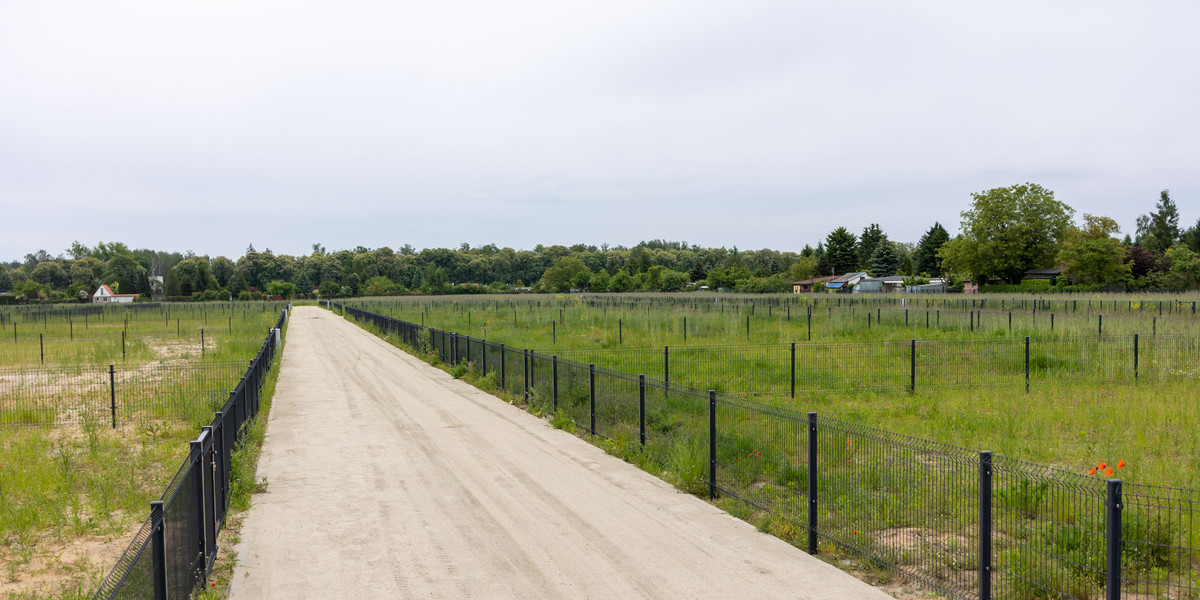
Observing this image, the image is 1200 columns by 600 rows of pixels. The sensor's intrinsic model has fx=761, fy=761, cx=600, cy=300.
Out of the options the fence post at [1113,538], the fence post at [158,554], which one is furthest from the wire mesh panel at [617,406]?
the fence post at [158,554]

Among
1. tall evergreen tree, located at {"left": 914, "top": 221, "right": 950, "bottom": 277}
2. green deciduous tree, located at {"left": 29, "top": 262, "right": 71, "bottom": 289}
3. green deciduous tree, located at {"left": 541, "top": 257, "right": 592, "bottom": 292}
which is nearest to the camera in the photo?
tall evergreen tree, located at {"left": 914, "top": 221, "right": 950, "bottom": 277}

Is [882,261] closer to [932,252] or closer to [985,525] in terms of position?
[932,252]

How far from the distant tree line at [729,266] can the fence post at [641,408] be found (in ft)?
245

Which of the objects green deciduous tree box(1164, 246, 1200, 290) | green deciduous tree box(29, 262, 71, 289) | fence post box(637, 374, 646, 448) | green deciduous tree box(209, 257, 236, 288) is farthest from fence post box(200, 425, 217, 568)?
green deciduous tree box(29, 262, 71, 289)

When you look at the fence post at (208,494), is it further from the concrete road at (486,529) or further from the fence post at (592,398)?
the fence post at (592,398)

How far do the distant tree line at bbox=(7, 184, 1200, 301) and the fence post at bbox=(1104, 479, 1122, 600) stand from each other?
78046mm

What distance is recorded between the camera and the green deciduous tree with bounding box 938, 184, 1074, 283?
87562mm

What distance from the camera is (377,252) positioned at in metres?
183

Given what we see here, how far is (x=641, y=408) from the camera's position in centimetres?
1123

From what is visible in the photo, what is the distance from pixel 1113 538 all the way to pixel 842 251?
135766 mm

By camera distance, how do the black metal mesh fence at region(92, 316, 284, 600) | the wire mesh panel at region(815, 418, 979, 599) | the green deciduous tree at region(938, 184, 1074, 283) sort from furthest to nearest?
the green deciduous tree at region(938, 184, 1074, 283)
the wire mesh panel at region(815, 418, 979, 599)
the black metal mesh fence at region(92, 316, 284, 600)

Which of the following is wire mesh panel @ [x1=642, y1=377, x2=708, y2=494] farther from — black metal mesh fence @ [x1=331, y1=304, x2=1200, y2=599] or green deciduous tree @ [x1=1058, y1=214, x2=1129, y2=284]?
green deciduous tree @ [x1=1058, y1=214, x2=1129, y2=284]

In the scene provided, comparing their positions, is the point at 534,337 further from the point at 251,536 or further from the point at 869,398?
the point at 251,536

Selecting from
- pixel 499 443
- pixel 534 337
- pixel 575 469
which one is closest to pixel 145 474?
pixel 499 443
